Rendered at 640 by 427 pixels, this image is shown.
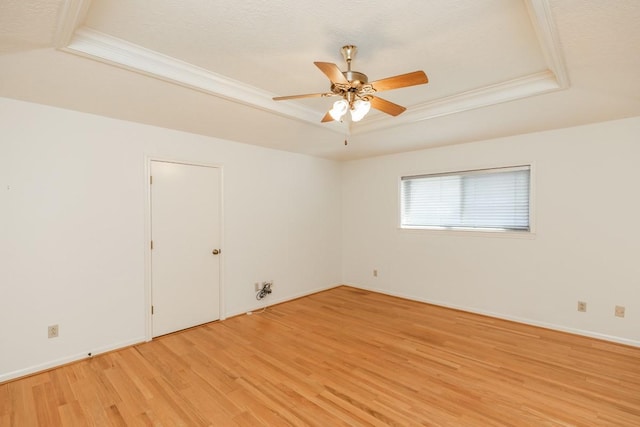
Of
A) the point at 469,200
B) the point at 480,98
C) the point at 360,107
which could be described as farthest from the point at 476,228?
the point at 360,107

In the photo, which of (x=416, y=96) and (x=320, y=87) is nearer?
(x=320, y=87)

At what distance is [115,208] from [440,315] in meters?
4.07

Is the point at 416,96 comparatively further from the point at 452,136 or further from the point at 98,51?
the point at 98,51

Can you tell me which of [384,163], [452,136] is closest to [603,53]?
[452,136]

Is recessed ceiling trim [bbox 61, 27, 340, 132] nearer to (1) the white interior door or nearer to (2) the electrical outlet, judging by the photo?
(1) the white interior door

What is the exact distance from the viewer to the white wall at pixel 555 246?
10.5ft

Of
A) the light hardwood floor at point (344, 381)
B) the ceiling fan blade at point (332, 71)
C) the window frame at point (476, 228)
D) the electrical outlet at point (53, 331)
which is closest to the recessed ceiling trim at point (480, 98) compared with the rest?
the window frame at point (476, 228)

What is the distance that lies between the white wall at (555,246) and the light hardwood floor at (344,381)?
1.16 feet

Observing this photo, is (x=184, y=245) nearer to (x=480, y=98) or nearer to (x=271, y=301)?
(x=271, y=301)

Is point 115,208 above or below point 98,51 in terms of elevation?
below

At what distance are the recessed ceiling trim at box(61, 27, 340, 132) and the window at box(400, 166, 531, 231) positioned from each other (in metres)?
2.54

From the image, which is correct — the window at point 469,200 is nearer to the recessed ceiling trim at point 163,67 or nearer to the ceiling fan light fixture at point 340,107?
the recessed ceiling trim at point 163,67

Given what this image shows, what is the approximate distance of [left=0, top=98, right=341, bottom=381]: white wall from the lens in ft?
8.51

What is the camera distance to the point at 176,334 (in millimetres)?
3514
